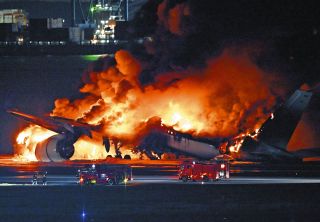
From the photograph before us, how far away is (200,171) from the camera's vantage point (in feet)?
197

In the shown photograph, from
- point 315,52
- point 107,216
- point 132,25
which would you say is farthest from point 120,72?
point 107,216

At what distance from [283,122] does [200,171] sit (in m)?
16.6

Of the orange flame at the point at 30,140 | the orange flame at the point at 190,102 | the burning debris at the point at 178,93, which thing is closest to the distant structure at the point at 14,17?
the orange flame at the point at 30,140

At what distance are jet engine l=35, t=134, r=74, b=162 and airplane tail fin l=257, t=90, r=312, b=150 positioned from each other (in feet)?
52.4

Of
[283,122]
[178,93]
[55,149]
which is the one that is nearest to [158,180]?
[283,122]

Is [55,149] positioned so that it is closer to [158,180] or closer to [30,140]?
[30,140]

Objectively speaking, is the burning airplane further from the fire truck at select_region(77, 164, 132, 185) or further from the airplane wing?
the fire truck at select_region(77, 164, 132, 185)

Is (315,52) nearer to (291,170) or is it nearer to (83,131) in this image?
(291,170)

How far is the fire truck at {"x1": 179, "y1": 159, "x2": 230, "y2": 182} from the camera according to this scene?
5938 centimetres

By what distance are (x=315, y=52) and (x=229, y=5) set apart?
840 cm

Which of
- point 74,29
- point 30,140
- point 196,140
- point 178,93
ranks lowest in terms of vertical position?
point 196,140

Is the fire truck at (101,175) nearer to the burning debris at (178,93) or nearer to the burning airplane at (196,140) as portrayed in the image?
the burning airplane at (196,140)

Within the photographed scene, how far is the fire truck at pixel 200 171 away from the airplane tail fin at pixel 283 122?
14.1 m

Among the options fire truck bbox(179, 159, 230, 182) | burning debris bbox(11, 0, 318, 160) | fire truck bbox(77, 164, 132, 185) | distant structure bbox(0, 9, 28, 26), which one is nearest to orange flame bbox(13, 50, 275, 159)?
burning debris bbox(11, 0, 318, 160)
